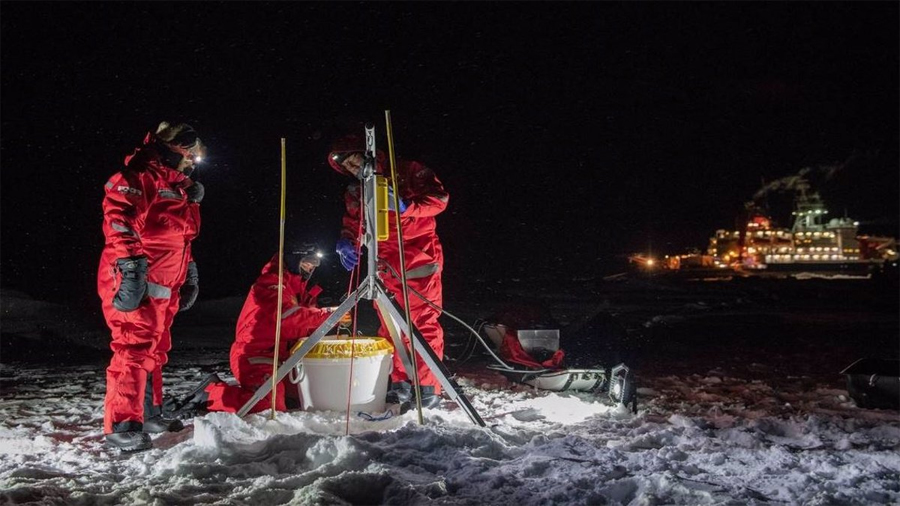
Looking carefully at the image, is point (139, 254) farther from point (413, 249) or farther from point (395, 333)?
point (413, 249)

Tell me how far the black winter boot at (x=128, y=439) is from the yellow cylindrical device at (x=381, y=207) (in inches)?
67.6

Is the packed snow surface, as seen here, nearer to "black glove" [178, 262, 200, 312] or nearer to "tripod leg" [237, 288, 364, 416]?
"tripod leg" [237, 288, 364, 416]

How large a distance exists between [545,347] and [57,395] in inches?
166

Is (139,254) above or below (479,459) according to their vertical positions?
above

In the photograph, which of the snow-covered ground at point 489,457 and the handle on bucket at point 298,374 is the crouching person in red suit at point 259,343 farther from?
the snow-covered ground at point 489,457

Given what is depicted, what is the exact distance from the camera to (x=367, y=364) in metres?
3.97

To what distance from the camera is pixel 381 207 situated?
3631 mm

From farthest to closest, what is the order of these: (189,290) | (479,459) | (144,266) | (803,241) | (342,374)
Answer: (803,241) < (189,290) < (342,374) < (144,266) < (479,459)

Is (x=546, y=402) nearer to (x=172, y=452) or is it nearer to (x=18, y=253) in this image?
(x=172, y=452)

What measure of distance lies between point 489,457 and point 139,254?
2.25m

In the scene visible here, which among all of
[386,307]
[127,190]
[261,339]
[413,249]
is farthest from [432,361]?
[127,190]

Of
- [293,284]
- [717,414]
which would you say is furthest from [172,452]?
[717,414]

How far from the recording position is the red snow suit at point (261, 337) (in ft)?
13.8

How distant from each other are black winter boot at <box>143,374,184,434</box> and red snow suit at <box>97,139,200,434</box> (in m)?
0.08
